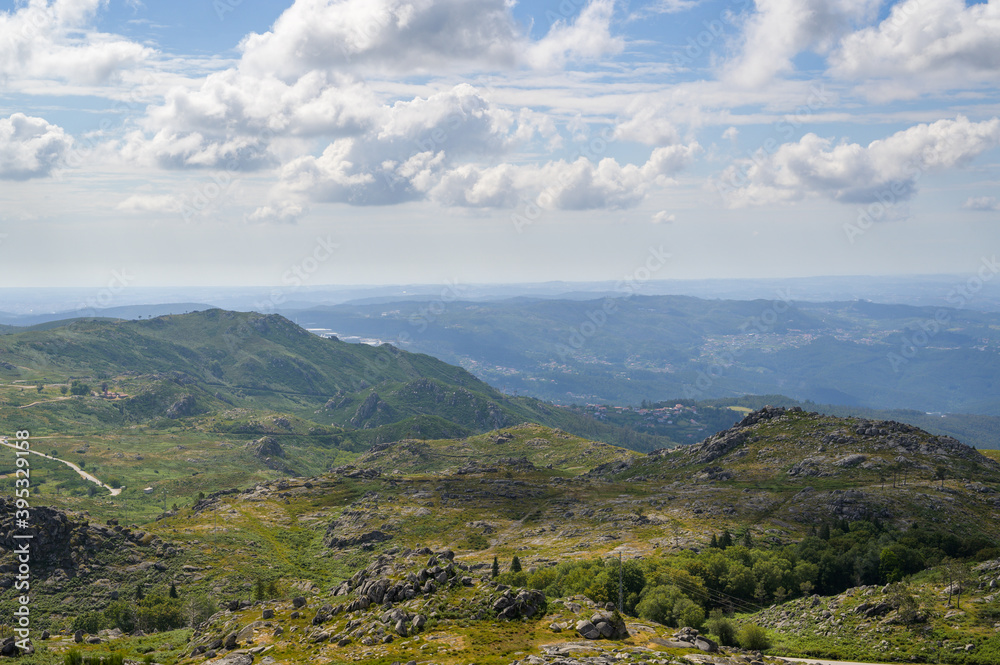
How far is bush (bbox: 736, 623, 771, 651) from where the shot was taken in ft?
270

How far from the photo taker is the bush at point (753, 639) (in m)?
82.4

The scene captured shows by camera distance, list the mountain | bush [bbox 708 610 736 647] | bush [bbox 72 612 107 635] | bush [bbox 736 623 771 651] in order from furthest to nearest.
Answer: bush [bbox 72 612 107 635] < bush [bbox 708 610 736 647] < bush [bbox 736 623 771 651] < the mountain

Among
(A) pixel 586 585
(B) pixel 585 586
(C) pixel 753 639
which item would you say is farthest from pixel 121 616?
(C) pixel 753 639

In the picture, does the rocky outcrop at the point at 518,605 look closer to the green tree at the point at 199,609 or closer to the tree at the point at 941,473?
the green tree at the point at 199,609

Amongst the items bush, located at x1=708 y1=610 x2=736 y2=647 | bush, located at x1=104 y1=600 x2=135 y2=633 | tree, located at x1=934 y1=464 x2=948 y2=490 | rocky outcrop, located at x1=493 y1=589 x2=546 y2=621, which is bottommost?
bush, located at x1=104 y1=600 x2=135 y2=633

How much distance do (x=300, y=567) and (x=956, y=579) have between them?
153m

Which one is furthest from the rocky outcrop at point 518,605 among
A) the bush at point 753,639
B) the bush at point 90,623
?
the bush at point 90,623

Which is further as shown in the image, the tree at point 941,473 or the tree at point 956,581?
the tree at point 941,473

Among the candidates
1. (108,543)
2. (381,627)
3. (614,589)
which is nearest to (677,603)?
(614,589)

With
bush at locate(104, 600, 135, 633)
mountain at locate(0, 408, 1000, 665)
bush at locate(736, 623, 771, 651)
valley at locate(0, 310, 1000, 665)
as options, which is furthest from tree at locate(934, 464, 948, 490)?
bush at locate(104, 600, 135, 633)

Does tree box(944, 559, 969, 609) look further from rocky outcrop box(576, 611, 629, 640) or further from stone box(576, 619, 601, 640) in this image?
stone box(576, 619, 601, 640)

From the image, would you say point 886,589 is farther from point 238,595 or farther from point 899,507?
point 238,595

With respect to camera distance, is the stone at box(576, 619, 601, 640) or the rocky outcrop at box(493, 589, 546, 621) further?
the rocky outcrop at box(493, 589, 546, 621)

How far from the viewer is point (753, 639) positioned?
82.4 meters
